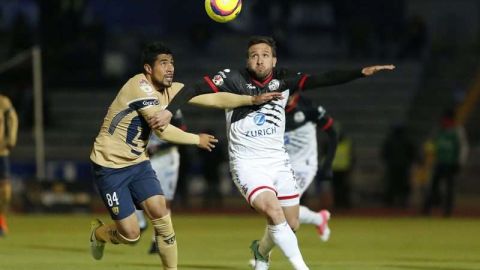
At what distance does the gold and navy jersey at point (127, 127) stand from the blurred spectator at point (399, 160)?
1741 cm

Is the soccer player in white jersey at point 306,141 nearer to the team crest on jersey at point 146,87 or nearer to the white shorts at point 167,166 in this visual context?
the white shorts at point 167,166

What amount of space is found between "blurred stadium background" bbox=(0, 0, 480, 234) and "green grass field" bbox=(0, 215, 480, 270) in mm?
8517

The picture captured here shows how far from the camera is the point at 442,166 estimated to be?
80.8 ft

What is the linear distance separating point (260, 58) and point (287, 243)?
5.82 feet

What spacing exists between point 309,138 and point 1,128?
17.3 ft

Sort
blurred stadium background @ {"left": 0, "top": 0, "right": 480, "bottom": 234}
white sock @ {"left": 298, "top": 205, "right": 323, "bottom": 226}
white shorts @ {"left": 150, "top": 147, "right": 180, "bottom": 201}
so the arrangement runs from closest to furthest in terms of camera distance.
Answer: white sock @ {"left": 298, "top": 205, "right": 323, "bottom": 226}, white shorts @ {"left": 150, "top": 147, "right": 180, "bottom": 201}, blurred stadium background @ {"left": 0, "top": 0, "right": 480, "bottom": 234}

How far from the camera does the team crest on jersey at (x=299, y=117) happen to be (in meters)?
15.8

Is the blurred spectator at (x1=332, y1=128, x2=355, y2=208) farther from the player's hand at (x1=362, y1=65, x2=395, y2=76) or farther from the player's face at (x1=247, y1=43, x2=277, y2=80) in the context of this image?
the player's hand at (x1=362, y1=65, x2=395, y2=76)

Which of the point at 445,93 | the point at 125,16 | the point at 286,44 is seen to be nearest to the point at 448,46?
the point at 445,93

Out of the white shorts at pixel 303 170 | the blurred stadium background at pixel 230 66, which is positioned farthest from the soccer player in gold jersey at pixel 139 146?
the blurred stadium background at pixel 230 66

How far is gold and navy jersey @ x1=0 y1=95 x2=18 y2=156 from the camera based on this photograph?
18625 millimetres

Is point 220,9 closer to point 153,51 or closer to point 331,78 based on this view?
point 153,51

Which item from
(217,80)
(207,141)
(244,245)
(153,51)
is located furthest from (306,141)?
(207,141)

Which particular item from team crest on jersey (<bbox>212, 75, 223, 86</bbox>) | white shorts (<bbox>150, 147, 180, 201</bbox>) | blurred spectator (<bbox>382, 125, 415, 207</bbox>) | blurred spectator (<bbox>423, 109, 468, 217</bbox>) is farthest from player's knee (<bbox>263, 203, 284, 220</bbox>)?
blurred spectator (<bbox>382, 125, 415, 207</bbox>)
